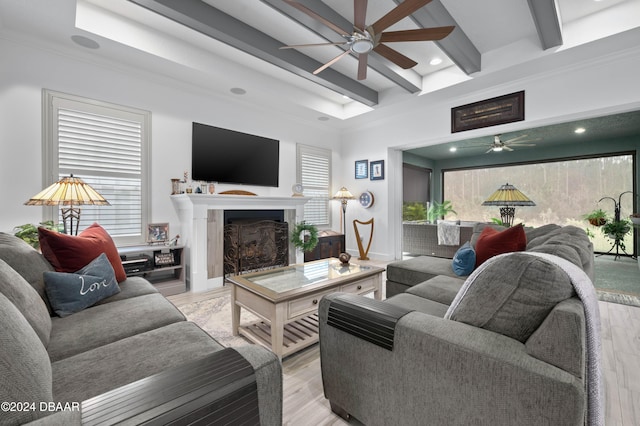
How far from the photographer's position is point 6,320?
709 millimetres

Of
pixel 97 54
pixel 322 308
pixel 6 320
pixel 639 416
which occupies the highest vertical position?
pixel 97 54

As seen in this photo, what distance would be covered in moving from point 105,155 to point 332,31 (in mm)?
2986

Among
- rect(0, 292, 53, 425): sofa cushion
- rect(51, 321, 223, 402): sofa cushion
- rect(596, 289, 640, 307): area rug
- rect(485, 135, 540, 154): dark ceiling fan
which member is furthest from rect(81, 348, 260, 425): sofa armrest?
rect(485, 135, 540, 154): dark ceiling fan

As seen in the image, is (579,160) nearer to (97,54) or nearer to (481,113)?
(481,113)

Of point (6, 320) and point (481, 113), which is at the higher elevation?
point (481, 113)

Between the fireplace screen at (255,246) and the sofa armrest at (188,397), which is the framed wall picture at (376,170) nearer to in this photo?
the fireplace screen at (255,246)

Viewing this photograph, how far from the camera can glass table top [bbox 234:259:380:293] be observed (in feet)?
7.36

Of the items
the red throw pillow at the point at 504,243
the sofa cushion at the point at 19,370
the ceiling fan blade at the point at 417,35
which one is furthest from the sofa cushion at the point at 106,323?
the ceiling fan blade at the point at 417,35

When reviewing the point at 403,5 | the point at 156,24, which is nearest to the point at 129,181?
the point at 156,24

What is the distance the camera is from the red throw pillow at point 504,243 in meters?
2.28

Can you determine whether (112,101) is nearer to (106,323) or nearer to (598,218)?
(106,323)

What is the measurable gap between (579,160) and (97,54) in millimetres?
9214

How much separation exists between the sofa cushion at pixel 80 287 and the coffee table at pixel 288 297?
84cm

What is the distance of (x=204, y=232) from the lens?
3643mm
